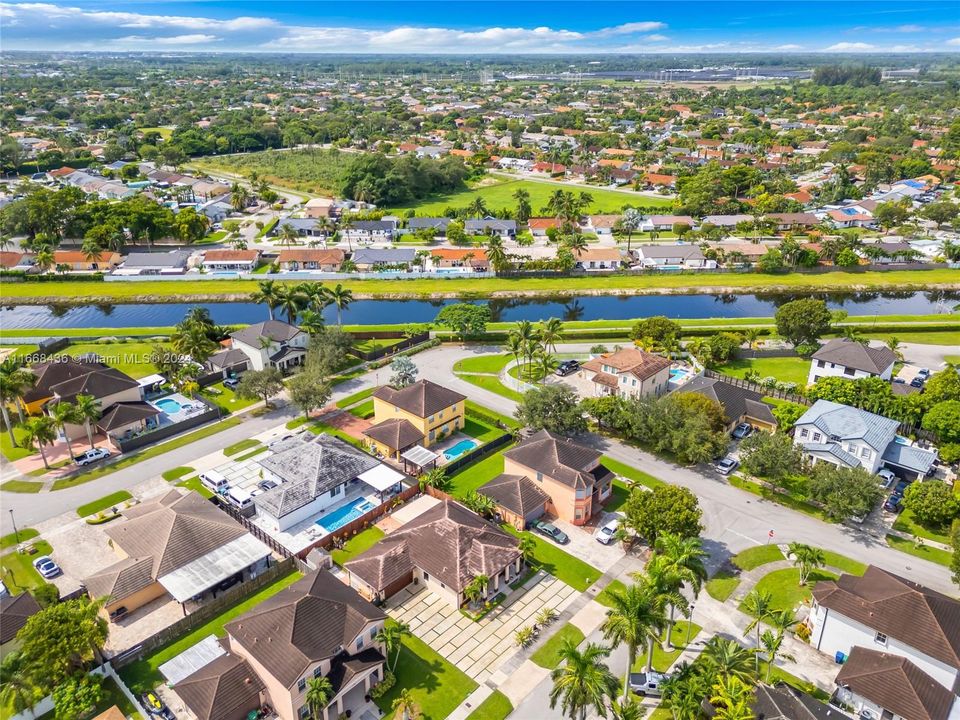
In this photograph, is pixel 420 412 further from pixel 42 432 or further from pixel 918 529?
pixel 918 529

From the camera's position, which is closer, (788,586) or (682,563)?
(682,563)

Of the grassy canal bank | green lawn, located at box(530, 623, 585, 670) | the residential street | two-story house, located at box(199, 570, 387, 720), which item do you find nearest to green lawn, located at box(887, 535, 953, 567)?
the residential street

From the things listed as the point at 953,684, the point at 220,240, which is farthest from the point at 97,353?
the point at 953,684

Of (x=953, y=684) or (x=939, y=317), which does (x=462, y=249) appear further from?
(x=953, y=684)

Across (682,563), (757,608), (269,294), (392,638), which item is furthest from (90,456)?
(757,608)

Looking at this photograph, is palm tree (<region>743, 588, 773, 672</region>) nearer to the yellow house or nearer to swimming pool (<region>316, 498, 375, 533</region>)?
swimming pool (<region>316, 498, 375, 533</region>)
